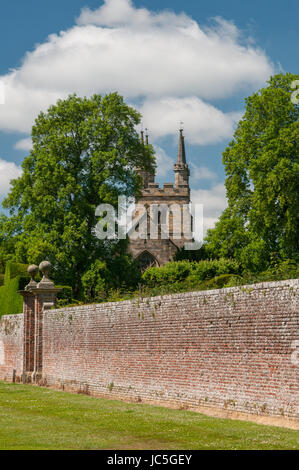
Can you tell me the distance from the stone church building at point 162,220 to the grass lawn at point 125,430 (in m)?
45.6

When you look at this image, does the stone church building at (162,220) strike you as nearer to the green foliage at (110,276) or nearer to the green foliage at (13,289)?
the green foliage at (110,276)

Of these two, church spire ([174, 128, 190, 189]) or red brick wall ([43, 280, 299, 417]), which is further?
church spire ([174, 128, 190, 189])

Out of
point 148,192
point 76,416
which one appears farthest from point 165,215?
point 76,416

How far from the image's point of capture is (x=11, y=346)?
80.7 ft

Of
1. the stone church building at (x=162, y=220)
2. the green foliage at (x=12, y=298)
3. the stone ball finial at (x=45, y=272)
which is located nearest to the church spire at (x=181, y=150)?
the stone church building at (x=162, y=220)

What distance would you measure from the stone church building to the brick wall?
135 ft

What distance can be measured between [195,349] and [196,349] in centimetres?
4

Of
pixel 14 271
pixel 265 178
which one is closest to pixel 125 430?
pixel 14 271

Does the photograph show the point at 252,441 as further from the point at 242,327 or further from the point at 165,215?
the point at 165,215

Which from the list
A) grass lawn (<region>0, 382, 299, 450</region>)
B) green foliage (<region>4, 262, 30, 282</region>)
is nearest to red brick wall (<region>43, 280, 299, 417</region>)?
grass lawn (<region>0, 382, 299, 450</region>)

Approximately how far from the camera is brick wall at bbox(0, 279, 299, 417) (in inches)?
429

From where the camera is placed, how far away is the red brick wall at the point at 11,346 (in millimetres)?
23391

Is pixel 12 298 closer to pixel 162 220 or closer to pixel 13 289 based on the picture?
pixel 13 289

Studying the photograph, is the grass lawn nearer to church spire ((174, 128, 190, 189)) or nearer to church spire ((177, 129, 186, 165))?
church spire ((174, 128, 190, 189))
